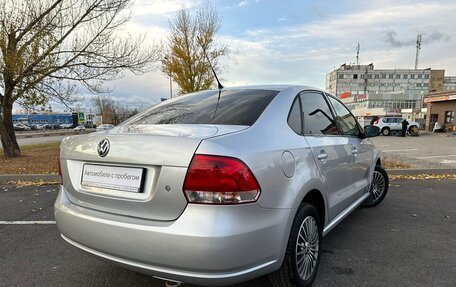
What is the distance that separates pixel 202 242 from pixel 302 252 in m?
1.04

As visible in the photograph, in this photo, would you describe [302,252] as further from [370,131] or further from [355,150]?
[370,131]

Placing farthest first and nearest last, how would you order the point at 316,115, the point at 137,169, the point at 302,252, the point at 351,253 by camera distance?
the point at 351,253
the point at 316,115
the point at 302,252
the point at 137,169

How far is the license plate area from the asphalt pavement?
1.01m

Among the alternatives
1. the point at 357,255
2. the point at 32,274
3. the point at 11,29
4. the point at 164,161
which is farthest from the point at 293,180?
the point at 11,29

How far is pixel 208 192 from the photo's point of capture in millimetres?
1917

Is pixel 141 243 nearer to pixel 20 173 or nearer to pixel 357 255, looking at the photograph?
pixel 357 255

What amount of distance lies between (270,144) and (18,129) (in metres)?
75.7

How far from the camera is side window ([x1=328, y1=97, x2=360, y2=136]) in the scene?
3.67 m

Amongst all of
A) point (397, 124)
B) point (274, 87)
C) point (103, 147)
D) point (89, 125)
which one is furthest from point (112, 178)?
point (89, 125)

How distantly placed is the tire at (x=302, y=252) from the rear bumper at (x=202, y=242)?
16 cm

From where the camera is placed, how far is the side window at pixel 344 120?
3.67 meters

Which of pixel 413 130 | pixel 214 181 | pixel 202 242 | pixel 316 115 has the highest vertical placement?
pixel 316 115

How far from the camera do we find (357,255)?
330cm

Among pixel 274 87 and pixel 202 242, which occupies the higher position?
pixel 274 87
